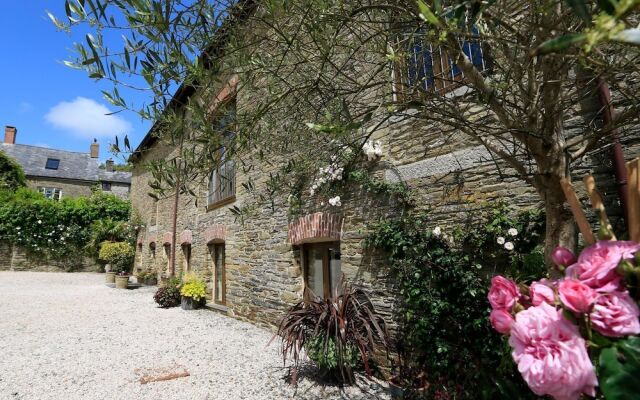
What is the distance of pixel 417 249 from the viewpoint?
12.3ft

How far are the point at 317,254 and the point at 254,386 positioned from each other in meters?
2.13

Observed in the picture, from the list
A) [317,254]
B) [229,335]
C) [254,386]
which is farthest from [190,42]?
[229,335]

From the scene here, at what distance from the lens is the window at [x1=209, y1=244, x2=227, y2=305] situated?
8.54 m

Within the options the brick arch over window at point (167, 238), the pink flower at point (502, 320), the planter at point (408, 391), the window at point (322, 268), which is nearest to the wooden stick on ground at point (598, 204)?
the pink flower at point (502, 320)

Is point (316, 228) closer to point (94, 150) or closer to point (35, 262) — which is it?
point (35, 262)

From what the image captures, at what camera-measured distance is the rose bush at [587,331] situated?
2.48ft

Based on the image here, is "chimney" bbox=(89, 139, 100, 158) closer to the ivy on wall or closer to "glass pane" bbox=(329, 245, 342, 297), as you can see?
the ivy on wall

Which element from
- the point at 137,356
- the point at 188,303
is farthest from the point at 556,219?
the point at 188,303

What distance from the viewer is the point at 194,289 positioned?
28.2 feet

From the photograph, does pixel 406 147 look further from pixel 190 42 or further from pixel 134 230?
pixel 134 230

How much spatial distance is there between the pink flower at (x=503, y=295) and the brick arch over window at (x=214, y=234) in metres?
7.49

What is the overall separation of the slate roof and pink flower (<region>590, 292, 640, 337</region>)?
3221cm

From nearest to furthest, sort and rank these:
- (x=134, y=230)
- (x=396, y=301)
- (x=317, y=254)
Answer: (x=396, y=301), (x=317, y=254), (x=134, y=230)

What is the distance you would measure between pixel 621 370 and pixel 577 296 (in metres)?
0.16
